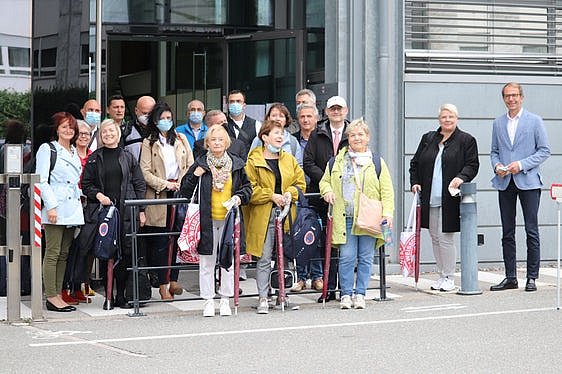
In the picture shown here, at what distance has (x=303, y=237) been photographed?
11.2 m

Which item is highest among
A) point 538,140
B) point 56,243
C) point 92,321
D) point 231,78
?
point 231,78

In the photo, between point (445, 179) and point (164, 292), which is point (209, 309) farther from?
point (445, 179)

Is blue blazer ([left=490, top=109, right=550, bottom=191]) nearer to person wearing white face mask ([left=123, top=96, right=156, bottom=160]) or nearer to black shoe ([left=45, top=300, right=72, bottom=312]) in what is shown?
person wearing white face mask ([left=123, top=96, right=156, bottom=160])

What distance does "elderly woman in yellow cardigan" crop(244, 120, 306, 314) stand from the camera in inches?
432

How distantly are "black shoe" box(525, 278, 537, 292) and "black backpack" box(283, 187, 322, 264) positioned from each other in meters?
2.49

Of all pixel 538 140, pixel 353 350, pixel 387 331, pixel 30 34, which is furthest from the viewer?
pixel 30 34

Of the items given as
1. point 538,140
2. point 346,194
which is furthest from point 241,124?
point 538,140

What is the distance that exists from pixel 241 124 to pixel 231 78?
3.76 m

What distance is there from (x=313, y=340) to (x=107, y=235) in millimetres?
2670

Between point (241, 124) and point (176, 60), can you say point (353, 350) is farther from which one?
point (176, 60)

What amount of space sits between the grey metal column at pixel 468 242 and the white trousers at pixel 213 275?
2667 millimetres

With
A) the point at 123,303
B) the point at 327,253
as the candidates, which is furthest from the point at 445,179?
the point at 123,303

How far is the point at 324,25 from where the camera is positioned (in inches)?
580

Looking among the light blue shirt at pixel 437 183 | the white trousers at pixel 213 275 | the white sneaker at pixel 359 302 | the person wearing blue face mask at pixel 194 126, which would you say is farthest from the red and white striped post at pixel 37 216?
the light blue shirt at pixel 437 183
